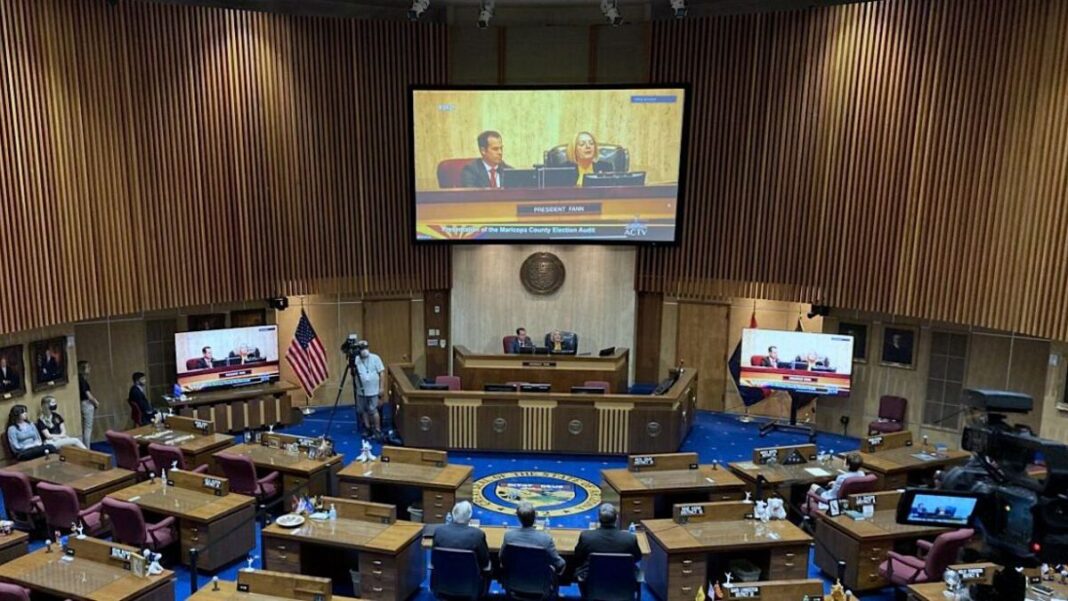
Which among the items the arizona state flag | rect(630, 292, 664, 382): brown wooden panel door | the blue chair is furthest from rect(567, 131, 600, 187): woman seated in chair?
the blue chair

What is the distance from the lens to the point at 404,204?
14312mm

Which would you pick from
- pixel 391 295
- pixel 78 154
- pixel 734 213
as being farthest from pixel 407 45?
pixel 734 213

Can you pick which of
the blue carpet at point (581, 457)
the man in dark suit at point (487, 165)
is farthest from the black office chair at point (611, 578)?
the man in dark suit at point (487, 165)

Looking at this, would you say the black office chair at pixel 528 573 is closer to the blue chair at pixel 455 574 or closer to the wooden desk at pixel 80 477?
the blue chair at pixel 455 574

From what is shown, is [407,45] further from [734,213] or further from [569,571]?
[569,571]

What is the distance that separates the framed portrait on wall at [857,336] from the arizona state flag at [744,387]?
1.58 meters

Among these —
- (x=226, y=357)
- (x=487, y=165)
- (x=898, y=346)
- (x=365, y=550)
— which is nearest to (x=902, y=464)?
(x=898, y=346)

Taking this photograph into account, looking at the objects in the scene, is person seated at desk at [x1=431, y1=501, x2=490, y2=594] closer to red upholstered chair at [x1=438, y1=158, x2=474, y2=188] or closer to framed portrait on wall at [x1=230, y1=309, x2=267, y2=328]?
red upholstered chair at [x1=438, y1=158, x2=474, y2=188]

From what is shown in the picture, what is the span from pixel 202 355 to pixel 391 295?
3639 millimetres

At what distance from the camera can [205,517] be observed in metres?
7.50

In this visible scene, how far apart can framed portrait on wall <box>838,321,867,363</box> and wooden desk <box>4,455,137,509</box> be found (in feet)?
36.7

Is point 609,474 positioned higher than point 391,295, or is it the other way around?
point 391,295

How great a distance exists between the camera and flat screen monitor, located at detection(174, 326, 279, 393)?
12.6 metres

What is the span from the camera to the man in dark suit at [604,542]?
6.47 metres
